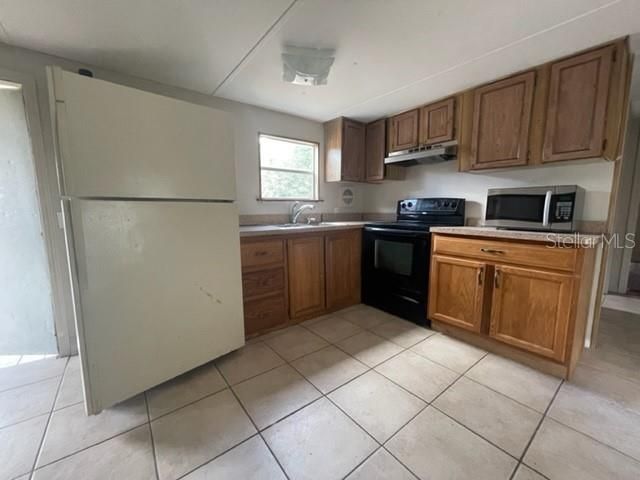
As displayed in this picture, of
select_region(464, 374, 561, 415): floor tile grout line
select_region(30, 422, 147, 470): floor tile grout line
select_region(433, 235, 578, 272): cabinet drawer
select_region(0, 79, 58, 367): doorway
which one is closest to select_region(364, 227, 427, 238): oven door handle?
select_region(433, 235, 578, 272): cabinet drawer

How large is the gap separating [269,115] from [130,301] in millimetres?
2244

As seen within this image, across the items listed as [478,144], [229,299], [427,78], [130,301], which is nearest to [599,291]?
[478,144]

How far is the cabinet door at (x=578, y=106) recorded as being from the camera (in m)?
1.65

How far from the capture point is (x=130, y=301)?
140cm

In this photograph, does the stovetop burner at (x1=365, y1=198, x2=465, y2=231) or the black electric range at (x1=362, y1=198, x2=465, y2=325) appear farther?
the stovetop burner at (x1=365, y1=198, x2=465, y2=231)

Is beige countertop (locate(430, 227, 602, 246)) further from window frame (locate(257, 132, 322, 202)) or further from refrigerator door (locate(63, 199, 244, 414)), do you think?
refrigerator door (locate(63, 199, 244, 414))

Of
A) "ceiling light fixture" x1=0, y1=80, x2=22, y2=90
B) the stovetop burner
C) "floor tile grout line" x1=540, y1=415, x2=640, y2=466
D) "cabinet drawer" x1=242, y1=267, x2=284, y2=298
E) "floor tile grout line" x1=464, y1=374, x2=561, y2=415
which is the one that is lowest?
"floor tile grout line" x1=464, y1=374, x2=561, y2=415

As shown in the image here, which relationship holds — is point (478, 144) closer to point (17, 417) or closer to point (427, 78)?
point (427, 78)

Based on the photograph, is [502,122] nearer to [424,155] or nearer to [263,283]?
[424,155]

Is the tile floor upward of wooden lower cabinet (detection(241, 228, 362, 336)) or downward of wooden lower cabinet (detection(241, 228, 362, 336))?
downward

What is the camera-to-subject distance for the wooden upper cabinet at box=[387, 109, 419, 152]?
2.68 meters

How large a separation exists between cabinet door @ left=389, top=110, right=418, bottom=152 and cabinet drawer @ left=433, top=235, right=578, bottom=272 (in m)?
1.10

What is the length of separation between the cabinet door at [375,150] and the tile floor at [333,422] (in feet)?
6.58

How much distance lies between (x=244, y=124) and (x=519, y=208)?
2586 mm
